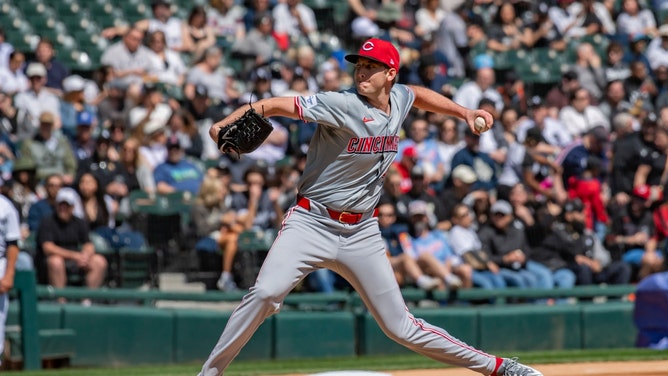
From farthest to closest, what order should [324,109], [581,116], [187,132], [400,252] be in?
[581,116], [187,132], [400,252], [324,109]

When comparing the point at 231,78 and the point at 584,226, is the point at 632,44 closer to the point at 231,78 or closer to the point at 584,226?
the point at 584,226

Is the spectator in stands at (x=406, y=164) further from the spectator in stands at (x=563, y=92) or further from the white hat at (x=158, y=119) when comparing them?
the spectator in stands at (x=563, y=92)

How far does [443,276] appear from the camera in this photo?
33.6ft

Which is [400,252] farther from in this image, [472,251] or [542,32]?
[542,32]

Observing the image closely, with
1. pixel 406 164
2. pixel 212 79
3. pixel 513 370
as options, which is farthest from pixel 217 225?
pixel 513 370

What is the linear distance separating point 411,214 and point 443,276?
0.64 metres

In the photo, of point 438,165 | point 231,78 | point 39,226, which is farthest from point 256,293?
point 231,78

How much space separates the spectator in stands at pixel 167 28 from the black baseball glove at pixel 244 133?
8184 millimetres

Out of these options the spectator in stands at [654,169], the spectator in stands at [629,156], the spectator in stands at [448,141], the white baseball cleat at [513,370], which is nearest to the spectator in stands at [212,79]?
the spectator in stands at [448,141]

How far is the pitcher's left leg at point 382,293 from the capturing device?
537cm

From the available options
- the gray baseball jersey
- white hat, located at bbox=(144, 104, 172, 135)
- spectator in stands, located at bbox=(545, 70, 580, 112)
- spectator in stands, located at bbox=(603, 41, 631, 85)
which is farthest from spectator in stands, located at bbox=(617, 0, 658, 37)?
the gray baseball jersey

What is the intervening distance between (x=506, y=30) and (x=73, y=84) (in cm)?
613

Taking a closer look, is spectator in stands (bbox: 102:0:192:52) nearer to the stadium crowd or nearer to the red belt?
the stadium crowd

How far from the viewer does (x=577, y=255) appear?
1105 cm
